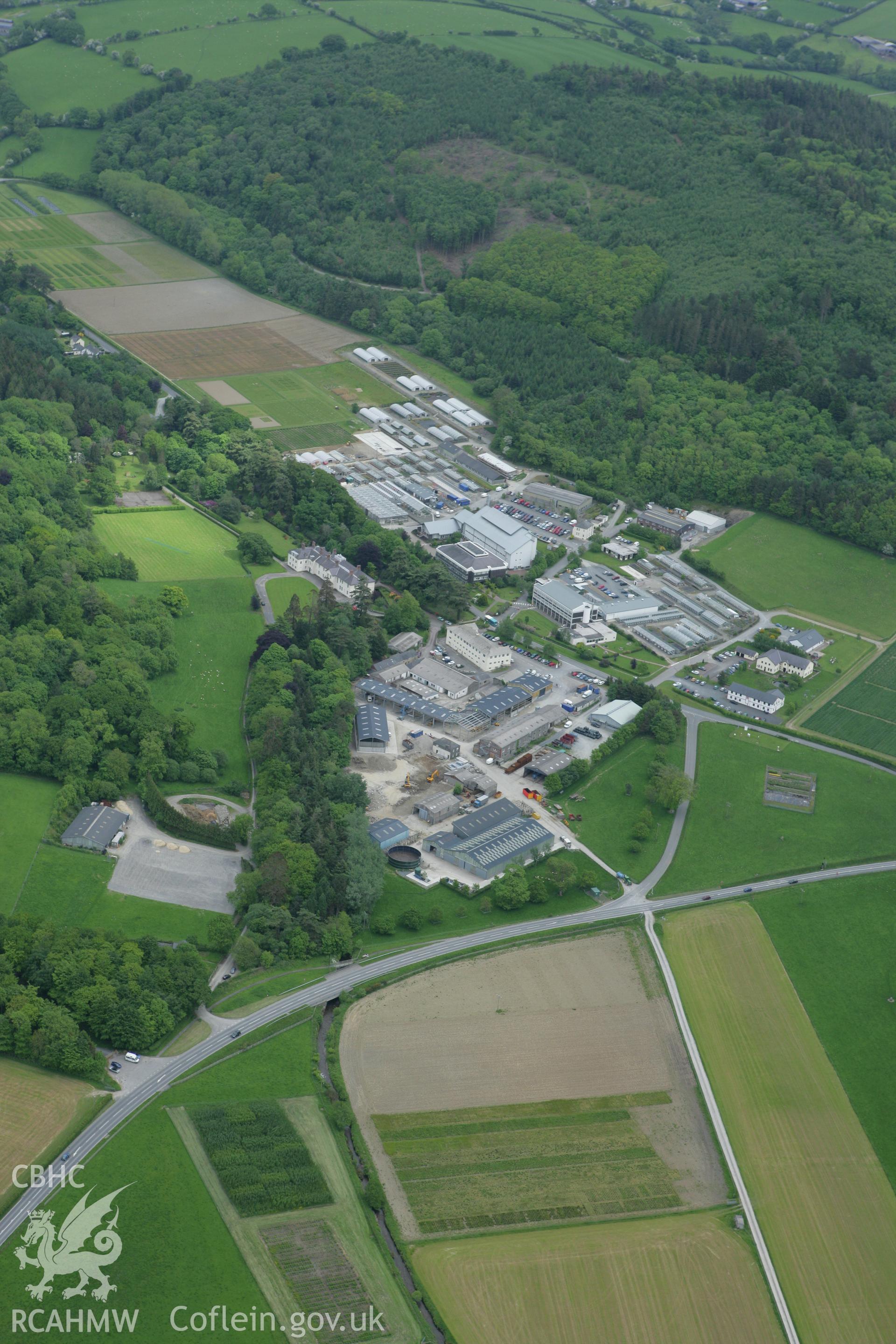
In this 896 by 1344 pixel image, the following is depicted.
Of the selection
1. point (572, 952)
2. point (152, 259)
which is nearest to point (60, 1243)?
point (572, 952)

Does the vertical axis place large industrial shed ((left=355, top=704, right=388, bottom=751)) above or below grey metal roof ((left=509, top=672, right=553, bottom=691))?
above

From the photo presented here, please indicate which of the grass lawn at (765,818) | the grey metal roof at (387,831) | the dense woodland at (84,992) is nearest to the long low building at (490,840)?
the grey metal roof at (387,831)

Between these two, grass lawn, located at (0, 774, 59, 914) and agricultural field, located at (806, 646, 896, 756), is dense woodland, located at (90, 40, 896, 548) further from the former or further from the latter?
grass lawn, located at (0, 774, 59, 914)

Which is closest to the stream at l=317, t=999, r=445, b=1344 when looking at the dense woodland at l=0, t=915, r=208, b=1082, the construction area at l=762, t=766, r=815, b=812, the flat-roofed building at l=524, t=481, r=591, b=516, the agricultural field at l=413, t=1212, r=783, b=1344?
the agricultural field at l=413, t=1212, r=783, b=1344

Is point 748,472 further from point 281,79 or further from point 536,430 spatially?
point 281,79

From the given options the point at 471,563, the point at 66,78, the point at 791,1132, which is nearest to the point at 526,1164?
the point at 791,1132

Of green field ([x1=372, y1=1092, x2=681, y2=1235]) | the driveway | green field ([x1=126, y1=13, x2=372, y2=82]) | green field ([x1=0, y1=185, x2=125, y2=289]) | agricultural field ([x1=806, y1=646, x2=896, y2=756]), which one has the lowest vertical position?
agricultural field ([x1=806, y1=646, x2=896, y2=756])
